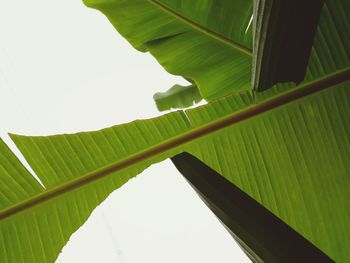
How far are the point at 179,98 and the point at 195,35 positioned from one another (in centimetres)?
28

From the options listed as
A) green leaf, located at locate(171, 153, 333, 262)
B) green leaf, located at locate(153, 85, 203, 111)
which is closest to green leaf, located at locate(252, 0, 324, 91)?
green leaf, located at locate(171, 153, 333, 262)

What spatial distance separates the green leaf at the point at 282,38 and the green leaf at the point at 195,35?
16 cm

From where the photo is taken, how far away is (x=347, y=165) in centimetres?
37

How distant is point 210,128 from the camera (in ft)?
1.21

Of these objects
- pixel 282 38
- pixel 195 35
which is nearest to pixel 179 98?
pixel 195 35

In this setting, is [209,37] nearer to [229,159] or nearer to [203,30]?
[203,30]

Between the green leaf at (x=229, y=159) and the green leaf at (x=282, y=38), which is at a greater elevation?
the green leaf at (x=282, y=38)

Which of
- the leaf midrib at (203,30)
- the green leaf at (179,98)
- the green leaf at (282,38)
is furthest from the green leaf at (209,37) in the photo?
the green leaf at (179,98)

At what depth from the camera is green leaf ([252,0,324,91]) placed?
0.70ft

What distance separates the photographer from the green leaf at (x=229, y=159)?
0.35 m

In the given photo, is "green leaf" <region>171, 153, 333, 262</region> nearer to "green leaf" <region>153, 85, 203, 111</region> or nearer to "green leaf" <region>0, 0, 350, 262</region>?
"green leaf" <region>0, 0, 350, 262</region>

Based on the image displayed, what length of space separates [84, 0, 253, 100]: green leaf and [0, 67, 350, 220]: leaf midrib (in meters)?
0.09

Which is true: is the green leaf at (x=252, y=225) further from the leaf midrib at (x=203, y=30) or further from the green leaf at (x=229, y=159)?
the leaf midrib at (x=203, y=30)

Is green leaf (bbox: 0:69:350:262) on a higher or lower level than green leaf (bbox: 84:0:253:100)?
lower
